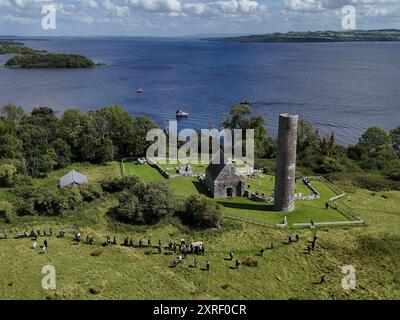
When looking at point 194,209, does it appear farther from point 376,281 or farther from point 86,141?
point 86,141

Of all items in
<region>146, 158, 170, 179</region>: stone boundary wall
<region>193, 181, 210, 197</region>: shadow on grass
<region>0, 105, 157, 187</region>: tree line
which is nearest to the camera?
<region>193, 181, 210, 197</region>: shadow on grass

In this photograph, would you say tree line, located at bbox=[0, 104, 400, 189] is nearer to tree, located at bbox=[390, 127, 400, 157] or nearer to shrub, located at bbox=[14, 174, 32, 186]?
tree, located at bbox=[390, 127, 400, 157]

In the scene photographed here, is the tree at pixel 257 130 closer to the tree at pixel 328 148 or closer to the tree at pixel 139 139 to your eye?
the tree at pixel 328 148

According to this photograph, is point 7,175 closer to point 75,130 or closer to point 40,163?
point 40,163

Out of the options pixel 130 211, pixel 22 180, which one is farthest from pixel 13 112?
pixel 130 211

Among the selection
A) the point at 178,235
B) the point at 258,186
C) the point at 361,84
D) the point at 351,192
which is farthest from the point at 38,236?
the point at 361,84

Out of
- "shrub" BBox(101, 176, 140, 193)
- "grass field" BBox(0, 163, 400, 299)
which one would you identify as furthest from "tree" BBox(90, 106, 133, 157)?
"grass field" BBox(0, 163, 400, 299)
